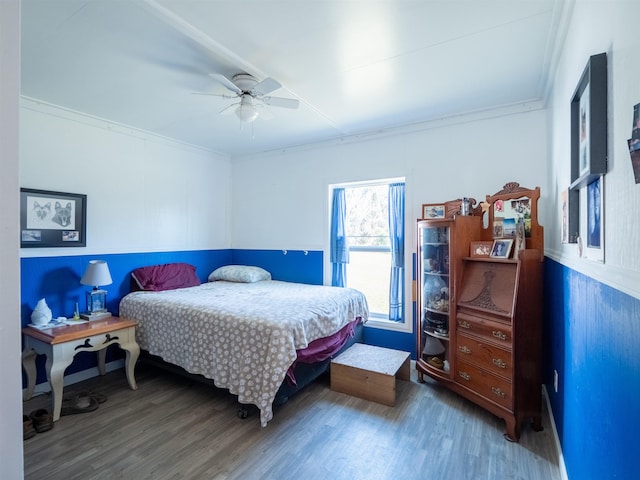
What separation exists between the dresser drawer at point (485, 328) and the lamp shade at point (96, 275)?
3292 mm

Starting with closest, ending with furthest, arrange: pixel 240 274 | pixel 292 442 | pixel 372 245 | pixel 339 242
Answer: pixel 292 442 < pixel 372 245 < pixel 339 242 < pixel 240 274

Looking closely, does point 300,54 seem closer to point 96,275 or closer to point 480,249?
point 480,249

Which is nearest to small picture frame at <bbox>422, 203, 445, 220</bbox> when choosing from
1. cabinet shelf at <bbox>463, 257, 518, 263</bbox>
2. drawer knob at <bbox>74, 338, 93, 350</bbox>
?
cabinet shelf at <bbox>463, 257, 518, 263</bbox>

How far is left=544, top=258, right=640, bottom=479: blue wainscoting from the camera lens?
34.2 inches

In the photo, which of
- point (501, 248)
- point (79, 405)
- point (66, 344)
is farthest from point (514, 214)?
point (79, 405)

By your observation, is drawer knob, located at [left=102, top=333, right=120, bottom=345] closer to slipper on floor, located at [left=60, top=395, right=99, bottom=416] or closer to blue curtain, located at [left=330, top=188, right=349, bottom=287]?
slipper on floor, located at [left=60, top=395, right=99, bottom=416]

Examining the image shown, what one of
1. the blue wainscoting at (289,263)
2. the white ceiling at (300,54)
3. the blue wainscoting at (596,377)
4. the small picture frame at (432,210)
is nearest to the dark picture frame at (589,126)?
the blue wainscoting at (596,377)

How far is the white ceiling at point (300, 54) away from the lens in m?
1.78

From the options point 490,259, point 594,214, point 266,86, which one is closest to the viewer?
point 594,214

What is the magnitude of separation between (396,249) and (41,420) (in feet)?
11.4

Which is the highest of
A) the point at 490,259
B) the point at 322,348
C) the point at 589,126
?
the point at 589,126

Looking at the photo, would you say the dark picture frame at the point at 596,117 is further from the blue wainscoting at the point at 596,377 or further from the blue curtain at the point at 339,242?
the blue curtain at the point at 339,242

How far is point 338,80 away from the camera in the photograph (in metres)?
2.55

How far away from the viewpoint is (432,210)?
333 cm
